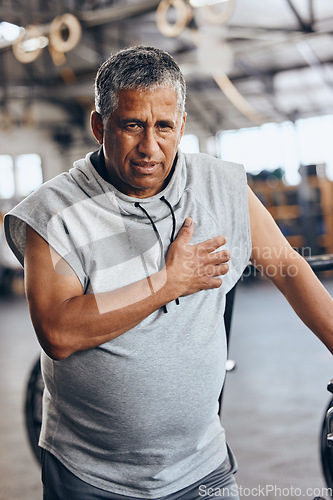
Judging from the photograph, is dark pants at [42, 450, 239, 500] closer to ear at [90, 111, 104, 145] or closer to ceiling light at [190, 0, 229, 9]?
ear at [90, 111, 104, 145]

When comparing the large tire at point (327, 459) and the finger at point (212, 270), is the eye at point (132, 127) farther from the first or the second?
the large tire at point (327, 459)

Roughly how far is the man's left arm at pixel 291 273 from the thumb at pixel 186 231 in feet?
0.54

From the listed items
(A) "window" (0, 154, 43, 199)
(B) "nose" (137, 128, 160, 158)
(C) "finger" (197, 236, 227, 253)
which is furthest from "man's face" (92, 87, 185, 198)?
(A) "window" (0, 154, 43, 199)

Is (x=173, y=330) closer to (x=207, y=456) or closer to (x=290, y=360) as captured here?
(x=207, y=456)

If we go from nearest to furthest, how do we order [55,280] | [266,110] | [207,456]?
[55,280]
[207,456]
[266,110]

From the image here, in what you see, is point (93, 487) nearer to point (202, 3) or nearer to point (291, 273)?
point (291, 273)

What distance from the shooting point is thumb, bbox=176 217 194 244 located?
0.99m

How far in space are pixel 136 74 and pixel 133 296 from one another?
0.37 meters

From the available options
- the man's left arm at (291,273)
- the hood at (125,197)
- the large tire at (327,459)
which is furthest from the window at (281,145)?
the hood at (125,197)

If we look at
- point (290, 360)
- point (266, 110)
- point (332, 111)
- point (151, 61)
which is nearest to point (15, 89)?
point (266, 110)

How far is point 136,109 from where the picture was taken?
0.95m

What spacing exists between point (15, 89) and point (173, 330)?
1051 cm

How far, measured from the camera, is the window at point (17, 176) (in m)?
11.7

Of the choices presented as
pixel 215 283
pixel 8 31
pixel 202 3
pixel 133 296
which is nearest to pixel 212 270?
pixel 215 283
